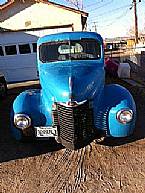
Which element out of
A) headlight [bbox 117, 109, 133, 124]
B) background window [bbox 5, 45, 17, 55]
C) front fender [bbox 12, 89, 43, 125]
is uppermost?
background window [bbox 5, 45, 17, 55]

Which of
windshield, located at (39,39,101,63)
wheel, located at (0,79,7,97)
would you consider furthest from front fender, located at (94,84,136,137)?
wheel, located at (0,79,7,97)

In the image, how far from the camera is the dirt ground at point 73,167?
187 inches

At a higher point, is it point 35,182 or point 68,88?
point 68,88

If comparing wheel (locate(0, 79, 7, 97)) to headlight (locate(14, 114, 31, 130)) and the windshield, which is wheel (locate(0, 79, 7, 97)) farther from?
headlight (locate(14, 114, 31, 130))

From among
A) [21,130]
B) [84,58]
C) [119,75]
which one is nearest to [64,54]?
[84,58]

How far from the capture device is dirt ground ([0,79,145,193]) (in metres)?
4.75

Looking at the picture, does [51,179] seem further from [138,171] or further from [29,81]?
[29,81]

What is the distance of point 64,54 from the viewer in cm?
645

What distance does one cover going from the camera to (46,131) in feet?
18.4

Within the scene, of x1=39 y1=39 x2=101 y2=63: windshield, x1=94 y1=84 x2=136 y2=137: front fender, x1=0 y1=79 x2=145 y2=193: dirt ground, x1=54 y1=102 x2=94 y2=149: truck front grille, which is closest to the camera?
x1=0 y1=79 x2=145 y2=193: dirt ground

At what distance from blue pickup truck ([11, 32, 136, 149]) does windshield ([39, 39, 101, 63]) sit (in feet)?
0.12

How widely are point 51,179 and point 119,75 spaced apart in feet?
32.2

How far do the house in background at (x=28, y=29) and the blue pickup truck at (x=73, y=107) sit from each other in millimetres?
11022

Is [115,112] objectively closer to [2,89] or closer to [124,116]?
[124,116]
